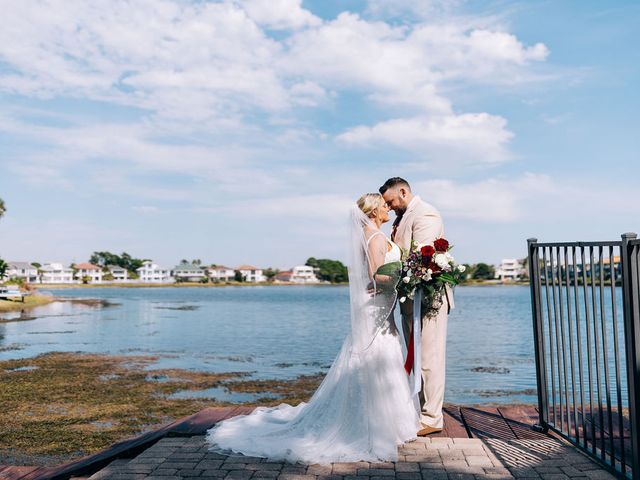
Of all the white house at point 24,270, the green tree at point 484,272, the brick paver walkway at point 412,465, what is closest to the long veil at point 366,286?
the brick paver walkway at point 412,465

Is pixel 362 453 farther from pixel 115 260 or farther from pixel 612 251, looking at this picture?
pixel 115 260

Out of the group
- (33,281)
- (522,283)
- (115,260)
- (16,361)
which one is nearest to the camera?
(16,361)

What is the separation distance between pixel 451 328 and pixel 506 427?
2912cm

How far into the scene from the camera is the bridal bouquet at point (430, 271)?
5.76 meters

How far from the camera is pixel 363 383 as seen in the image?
5852 mm

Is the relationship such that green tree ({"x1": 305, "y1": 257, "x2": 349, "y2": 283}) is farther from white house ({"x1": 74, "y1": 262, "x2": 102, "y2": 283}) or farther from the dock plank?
the dock plank

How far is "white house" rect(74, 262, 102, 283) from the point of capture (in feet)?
572

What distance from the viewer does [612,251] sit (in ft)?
14.3

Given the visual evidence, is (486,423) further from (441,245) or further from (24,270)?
(24,270)

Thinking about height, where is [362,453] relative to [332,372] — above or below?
below

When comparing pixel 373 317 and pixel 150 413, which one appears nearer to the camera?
pixel 373 317

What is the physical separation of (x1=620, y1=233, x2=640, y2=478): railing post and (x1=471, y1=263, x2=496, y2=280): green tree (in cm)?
17625

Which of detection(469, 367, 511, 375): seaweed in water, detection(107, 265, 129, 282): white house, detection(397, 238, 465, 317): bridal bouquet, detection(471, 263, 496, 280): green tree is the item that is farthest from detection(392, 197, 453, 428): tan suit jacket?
detection(107, 265, 129, 282): white house

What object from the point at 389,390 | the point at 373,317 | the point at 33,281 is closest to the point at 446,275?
the point at 373,317
